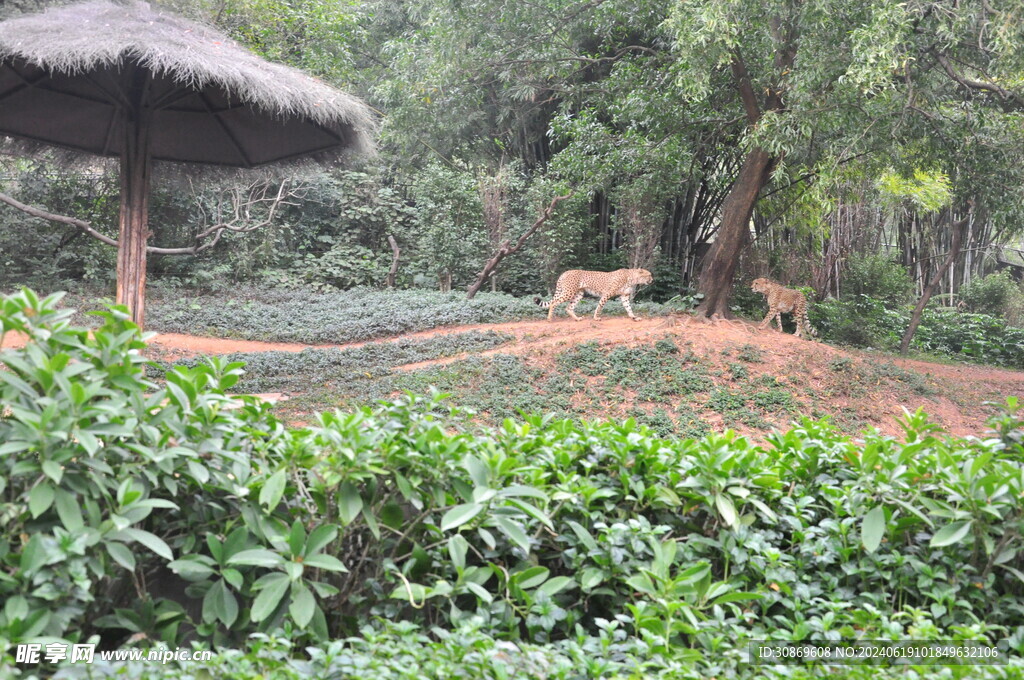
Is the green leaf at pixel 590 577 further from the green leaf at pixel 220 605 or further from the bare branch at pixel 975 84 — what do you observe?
the bare branch at pixel 975 84

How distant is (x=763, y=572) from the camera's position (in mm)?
2684

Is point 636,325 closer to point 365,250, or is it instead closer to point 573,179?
point 573,179

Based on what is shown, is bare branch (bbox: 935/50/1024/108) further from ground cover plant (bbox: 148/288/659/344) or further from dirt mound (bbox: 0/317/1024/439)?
ground cover plant (bbox: 148/288/659/344)

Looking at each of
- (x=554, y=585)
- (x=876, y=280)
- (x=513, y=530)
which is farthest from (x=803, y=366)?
(x=876, y=280)

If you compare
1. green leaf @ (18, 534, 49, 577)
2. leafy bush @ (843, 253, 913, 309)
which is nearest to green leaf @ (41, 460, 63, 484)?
green leaf @ (18, 534, 49, 577)

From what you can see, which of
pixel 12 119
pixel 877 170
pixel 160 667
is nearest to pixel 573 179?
pixel 877 170

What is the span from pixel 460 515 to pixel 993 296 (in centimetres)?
1806

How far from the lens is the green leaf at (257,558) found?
2.20 metres

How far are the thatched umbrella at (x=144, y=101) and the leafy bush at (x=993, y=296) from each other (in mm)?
14290

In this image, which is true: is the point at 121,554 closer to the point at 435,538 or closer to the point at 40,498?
the point at 40,498

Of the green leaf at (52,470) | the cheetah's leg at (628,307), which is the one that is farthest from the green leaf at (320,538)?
the cheetah's leg at (628,307)

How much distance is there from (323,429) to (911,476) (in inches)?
75.1

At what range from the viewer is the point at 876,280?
16.4 metres

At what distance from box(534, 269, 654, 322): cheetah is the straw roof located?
390 cm
